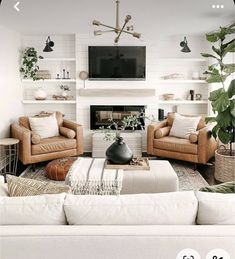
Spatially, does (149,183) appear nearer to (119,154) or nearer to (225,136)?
(119,154)

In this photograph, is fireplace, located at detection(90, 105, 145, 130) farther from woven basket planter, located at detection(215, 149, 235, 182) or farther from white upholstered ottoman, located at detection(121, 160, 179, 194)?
white upholstered ottoman, located at detection(121, 160, 179, 194)

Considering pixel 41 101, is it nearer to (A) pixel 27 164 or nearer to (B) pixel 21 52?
(B) pixel 21 52

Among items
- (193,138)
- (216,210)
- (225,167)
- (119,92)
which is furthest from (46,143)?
(216,210)

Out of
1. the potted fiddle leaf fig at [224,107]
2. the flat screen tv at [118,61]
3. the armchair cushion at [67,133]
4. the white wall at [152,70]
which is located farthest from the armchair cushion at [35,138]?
the potted fiddle leaf fig at [224,107]

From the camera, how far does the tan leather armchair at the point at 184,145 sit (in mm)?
5102

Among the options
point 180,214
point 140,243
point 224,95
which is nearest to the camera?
point 140,243

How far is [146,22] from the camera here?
515 cm

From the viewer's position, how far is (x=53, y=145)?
5305mm

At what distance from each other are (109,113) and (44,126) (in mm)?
1385

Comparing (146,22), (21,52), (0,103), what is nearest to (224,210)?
(146,22)

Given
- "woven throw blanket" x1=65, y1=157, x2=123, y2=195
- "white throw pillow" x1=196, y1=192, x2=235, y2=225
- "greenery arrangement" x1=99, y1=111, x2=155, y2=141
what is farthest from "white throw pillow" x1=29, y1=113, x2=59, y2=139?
"white throw pillow" x1=196, y1=192, x2=235, y2=225

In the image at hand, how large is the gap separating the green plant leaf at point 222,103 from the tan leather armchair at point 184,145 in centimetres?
81

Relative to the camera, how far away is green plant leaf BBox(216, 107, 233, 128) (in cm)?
441

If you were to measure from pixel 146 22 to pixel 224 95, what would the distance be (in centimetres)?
162
